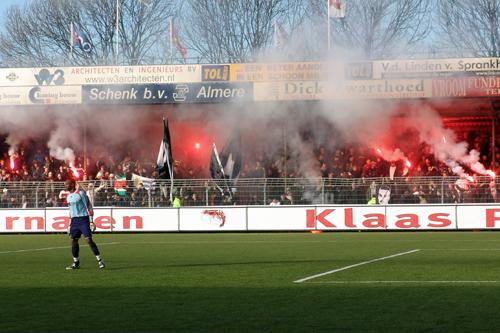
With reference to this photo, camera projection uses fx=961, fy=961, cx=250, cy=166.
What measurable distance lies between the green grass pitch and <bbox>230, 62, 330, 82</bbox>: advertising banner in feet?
54.6

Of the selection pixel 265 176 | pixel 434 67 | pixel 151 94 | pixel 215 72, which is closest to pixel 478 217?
pixel 434 67

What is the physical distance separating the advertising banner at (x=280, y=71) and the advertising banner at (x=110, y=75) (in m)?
1.95

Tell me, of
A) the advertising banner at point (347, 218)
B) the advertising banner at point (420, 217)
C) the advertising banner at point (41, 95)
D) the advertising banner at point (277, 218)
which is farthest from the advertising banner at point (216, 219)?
the advertising banner at point (41, 95)

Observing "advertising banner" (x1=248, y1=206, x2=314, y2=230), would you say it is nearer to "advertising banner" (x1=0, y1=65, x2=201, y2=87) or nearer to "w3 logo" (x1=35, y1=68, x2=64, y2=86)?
"advertising banner" (x1=0, y1=65, x2=201, y2=87)

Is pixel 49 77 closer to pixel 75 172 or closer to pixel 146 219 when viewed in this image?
pixel 75 172

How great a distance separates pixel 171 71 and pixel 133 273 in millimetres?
25223

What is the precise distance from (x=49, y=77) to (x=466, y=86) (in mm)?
17439

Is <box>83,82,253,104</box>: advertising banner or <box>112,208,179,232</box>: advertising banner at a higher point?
<box>83,82,253,104</box>: advertising banner

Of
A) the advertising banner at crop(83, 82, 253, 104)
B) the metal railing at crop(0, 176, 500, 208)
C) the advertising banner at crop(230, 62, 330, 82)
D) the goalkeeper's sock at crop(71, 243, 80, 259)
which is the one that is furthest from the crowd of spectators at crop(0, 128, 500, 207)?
the goalkeeper's sock at crop(71, 243, 80, 259)

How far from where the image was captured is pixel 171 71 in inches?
1604

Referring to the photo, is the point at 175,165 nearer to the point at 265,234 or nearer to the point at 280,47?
the point at 280,47

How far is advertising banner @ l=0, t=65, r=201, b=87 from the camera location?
133 feet

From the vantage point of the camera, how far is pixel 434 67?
38.6m

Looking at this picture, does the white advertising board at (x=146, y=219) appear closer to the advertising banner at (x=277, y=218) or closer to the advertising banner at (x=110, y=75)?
the advertising banner at (x=277, y=218)
